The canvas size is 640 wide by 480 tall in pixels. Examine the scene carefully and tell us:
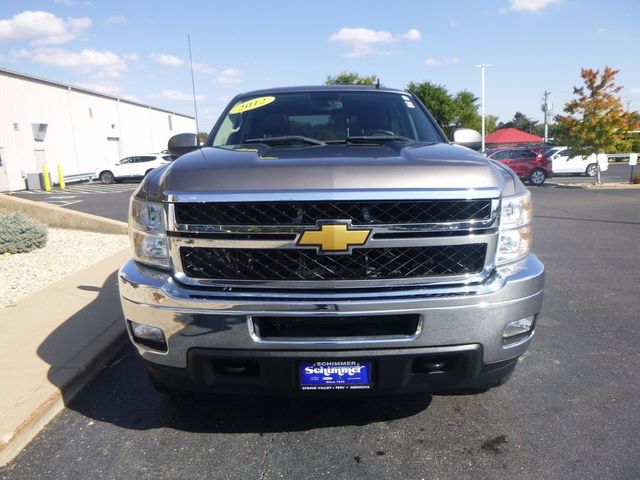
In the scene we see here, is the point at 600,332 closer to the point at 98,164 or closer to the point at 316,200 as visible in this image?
the point at 316,200

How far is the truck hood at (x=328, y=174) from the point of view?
2.27 metres

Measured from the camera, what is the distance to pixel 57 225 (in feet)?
32.0

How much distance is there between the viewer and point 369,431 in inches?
108

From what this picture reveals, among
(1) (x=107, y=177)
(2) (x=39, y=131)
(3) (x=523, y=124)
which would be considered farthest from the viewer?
(3) (x=523, y=124)

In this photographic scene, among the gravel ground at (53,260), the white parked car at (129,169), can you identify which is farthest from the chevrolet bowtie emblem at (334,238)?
the white parked car at (129,169)

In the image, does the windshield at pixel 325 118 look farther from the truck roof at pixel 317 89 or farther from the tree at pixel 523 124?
the tree at pixel 523 124

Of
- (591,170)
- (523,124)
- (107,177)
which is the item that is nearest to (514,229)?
(591,170)

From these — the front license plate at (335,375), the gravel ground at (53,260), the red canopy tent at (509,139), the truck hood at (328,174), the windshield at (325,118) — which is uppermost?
the red canopy tent at (509,139)

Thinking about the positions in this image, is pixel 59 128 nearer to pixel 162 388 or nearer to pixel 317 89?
pixel 317 89

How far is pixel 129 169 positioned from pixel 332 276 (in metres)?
29.0

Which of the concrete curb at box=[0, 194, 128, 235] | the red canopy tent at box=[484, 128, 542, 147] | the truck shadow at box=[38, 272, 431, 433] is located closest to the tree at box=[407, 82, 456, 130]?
the red canopy tent at box=[484, 128, 542, 147]

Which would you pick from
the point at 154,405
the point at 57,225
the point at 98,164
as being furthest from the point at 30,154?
the point at 154,405

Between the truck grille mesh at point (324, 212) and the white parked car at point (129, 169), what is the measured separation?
27942 millimetres

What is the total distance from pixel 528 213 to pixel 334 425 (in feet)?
5.14
